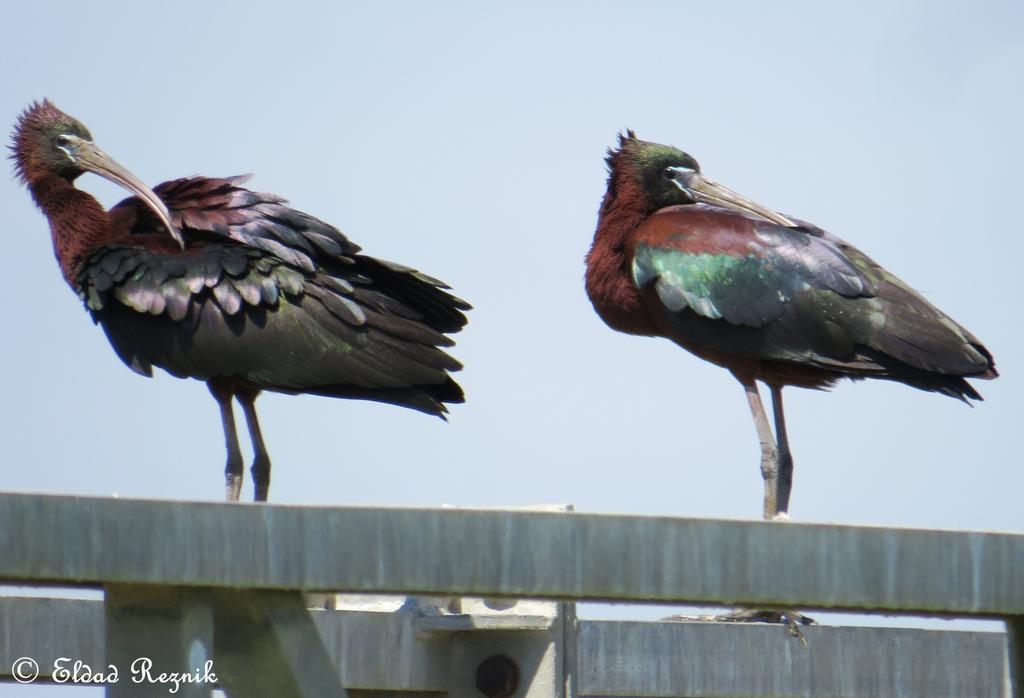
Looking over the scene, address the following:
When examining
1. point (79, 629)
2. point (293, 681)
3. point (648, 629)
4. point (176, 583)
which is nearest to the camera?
point (176, 583)

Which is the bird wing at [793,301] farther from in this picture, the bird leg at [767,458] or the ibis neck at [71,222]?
the ibis neck at [71,222]

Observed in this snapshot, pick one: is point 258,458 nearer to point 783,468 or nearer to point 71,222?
point 71,222

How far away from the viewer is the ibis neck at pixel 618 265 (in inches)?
372

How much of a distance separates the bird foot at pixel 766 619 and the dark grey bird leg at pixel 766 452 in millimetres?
547

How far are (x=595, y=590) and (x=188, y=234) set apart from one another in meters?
5.38

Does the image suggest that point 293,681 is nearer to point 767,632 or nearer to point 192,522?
point 192,522

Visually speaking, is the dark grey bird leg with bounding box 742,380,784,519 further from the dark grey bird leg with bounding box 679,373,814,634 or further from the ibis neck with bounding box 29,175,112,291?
the ibis neck with bounding box 29,175,112,291

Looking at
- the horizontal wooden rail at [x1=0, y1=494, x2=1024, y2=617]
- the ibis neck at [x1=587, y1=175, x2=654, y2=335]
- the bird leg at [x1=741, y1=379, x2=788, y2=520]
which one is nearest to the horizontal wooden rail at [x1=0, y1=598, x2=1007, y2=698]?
the bird leg at [x1=741, y1=379, x2=788, y2=520]

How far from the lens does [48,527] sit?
3898 millimetres

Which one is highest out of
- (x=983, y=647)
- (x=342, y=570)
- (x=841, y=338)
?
(x=841, y=338)

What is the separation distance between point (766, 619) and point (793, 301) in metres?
1.70

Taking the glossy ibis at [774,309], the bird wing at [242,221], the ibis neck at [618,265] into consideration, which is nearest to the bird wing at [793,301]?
the glossy ibis at [774,309]

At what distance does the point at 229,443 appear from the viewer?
8.91m

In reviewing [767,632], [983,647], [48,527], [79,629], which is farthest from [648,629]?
[48,527]
